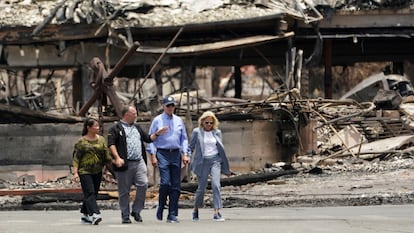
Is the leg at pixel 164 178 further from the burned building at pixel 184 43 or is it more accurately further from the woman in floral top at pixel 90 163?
the burned building at pixel 184 43

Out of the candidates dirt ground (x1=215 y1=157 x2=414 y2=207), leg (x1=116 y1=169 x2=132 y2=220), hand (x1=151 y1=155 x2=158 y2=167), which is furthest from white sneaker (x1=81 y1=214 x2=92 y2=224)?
dirt ground (x1=215 y1=157 x2=414 y2=207)

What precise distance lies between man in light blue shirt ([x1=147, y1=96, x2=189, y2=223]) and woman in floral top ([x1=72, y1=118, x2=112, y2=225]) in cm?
77

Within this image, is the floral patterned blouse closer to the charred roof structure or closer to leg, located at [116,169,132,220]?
leg, located at [116,169,132,220]

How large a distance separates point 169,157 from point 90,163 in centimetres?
112

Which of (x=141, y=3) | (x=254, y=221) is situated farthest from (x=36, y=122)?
(x=254, y=221)

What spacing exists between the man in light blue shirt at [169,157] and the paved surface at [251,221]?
12.9 inches

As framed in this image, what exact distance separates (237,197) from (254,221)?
393cm

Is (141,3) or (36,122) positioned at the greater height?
(141,3)

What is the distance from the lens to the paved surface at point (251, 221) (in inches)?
550

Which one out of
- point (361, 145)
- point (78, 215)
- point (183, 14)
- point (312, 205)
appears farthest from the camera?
point (183, 14)

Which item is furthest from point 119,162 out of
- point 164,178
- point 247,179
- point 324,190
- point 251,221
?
point 247,179

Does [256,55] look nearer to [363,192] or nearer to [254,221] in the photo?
[363,192]

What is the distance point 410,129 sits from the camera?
84.8ft

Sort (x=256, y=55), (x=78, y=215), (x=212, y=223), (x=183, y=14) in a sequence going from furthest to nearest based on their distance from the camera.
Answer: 1. (x=256, y=55)
2. (x=183, y=14)
3. (x=78, y=215)
4. (x=212, y=223)
